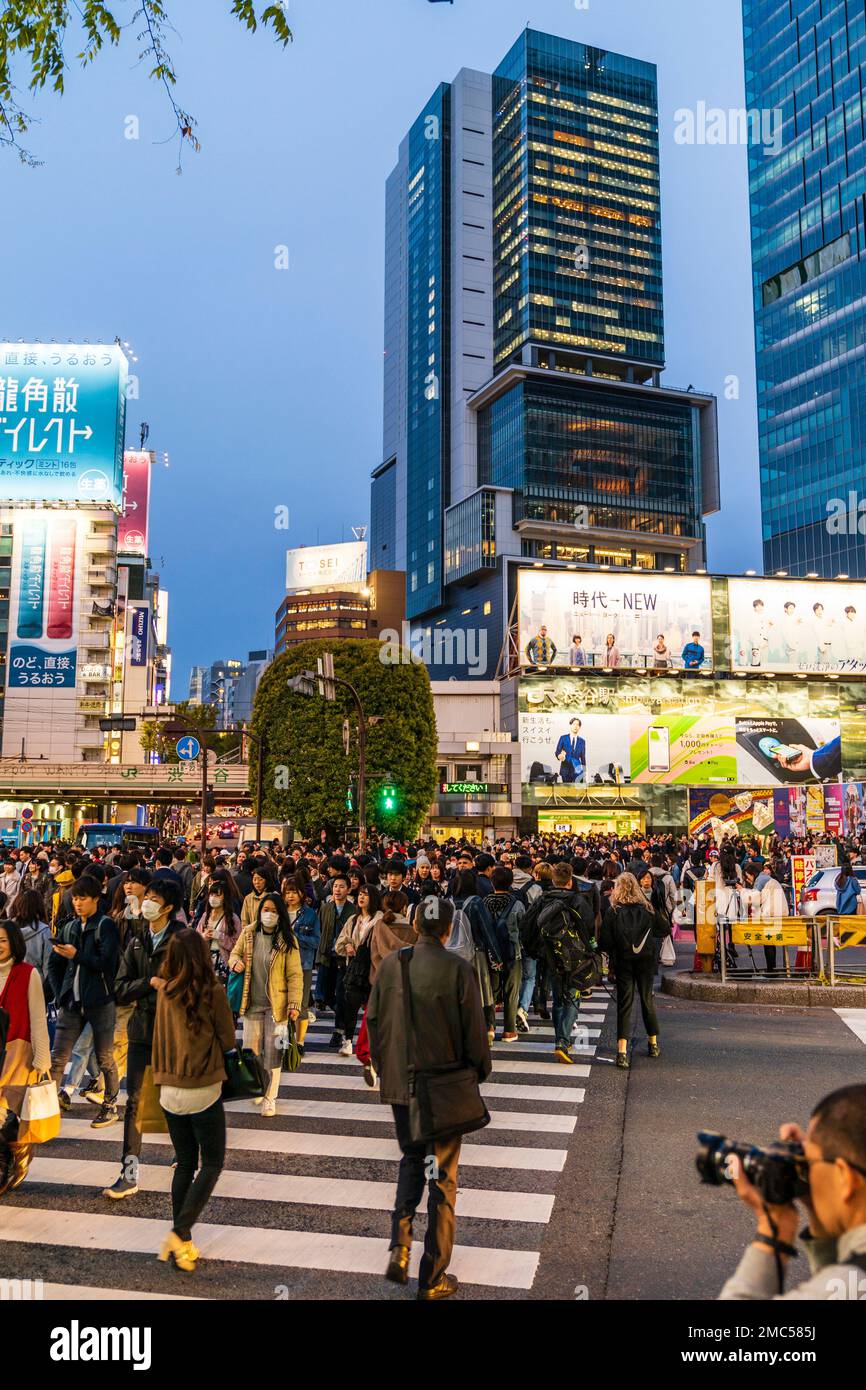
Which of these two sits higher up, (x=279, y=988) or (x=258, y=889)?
(x=258, y=889)

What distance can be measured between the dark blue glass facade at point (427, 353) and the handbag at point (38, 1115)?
12216 cm

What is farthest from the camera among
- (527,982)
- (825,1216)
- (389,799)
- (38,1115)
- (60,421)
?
(60,421)

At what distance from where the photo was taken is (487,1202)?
19.5 feet

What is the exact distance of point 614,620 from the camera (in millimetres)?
62312

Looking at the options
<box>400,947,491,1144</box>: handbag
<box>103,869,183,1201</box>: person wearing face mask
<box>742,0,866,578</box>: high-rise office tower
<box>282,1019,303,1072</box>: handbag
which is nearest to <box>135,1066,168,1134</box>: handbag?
<box>103,869,183,1201</box>: person wearing face mask

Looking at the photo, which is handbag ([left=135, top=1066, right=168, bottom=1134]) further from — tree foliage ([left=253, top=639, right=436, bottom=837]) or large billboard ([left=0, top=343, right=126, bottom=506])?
large billboard ([left=0, top=343, right=126, bottom=506])

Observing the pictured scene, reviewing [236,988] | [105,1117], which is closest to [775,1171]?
[236,988]

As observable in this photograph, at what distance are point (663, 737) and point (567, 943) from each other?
54.7 m

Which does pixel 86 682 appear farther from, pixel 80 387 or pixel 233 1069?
pixel 233 1069

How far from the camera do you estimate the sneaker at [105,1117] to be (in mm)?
7656

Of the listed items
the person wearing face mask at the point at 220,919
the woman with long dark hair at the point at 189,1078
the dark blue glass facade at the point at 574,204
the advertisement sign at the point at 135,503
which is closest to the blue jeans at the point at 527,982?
the person wearing face mask at the point at 220,919

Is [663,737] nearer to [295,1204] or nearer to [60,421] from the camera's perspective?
[60,421]

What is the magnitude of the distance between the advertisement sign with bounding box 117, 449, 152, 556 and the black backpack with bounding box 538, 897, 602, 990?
313 feet
